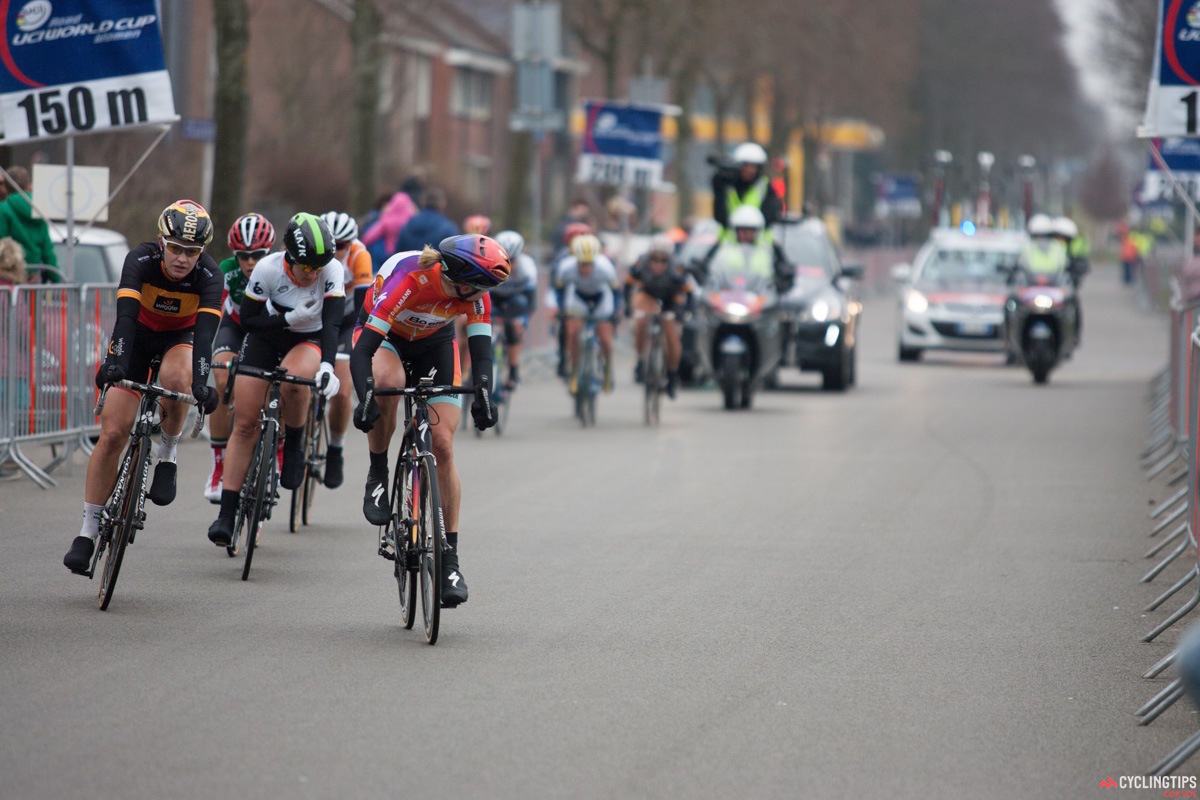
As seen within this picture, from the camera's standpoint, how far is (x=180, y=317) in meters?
9.56

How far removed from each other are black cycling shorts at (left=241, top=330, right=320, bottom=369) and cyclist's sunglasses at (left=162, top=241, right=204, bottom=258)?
3.79 ft

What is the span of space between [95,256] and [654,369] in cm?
560

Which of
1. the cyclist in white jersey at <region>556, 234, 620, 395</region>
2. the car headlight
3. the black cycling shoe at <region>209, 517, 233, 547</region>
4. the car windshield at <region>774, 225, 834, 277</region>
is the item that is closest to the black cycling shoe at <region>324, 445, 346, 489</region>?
the black cycling shoe at <region>209, 517, 233, 547</region>

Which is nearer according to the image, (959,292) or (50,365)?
(50,365)

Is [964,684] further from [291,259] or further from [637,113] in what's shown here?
[637,113]

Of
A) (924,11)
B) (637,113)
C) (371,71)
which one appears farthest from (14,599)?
(924,11)

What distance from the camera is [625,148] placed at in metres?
30.8

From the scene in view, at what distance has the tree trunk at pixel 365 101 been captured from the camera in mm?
25078

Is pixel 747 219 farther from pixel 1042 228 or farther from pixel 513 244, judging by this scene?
pixel 1042 228

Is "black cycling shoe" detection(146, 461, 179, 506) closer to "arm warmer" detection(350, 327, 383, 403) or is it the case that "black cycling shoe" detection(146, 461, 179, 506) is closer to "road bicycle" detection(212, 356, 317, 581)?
"road bicycle" detection(212, 356, 317, 581)

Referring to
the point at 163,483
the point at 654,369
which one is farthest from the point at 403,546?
the point at 654,369

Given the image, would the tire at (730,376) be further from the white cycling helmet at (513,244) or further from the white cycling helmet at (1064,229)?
the white cycling helmet at (1064,229)

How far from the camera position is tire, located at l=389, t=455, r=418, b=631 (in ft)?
27.9

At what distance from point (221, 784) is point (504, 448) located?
11254mm
